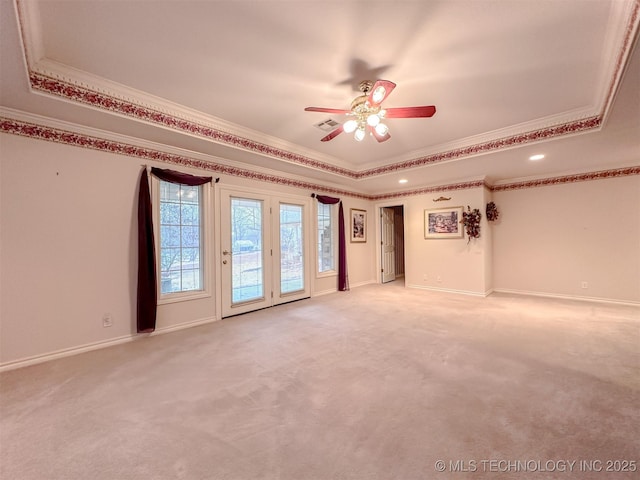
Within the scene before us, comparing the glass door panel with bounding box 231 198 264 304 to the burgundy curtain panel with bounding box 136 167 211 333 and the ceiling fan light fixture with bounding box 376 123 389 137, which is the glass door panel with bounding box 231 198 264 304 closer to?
the burgundy curtain panel with bounding box 136 167 211 333

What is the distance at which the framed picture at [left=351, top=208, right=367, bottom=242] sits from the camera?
21.0 ft

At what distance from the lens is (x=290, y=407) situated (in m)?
1.88

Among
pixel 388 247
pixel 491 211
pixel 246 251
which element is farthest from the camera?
pixel 388 247

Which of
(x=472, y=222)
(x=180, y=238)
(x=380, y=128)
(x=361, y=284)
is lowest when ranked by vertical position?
(x=361, y=284)

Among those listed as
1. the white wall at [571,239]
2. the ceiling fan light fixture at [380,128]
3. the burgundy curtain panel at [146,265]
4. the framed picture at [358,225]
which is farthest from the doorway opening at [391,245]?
the burgundy curtain panel at [146,265]

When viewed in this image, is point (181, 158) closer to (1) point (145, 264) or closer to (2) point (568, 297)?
(1) point (145, 264)

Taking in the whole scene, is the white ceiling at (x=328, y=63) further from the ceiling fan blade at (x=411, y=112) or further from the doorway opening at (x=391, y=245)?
the doorway opening at (x=391, y=245)

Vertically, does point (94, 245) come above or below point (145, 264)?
above

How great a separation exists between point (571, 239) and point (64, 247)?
778cm

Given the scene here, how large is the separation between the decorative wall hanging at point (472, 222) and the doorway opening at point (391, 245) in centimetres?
209

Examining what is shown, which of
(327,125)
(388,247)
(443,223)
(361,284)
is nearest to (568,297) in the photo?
(443,223)

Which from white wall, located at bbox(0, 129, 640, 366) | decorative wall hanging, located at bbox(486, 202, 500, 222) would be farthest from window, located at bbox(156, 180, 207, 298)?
decorative wall hanging, located at bbox(486, 202, 500, 222)

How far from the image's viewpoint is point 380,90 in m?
2.00

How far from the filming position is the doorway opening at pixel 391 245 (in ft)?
23.0
